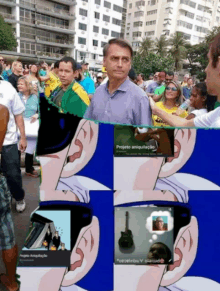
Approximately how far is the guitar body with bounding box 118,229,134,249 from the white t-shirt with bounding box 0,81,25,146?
164 cm

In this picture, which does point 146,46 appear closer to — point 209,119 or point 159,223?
point 209,119

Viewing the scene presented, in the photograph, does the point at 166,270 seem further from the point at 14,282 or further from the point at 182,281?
the point at 14,282

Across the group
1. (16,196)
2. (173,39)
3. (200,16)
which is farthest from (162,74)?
(200,16)

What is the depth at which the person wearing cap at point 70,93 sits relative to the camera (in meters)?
2.04

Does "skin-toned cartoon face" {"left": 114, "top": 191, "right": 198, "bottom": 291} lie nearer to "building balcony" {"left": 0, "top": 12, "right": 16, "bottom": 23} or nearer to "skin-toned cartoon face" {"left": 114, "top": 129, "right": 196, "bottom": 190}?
"skin-toned cartoon face" {"left": 114, "top": 129, "right": 196, "bottom": 190}

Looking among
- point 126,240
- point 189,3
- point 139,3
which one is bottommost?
point 126,240

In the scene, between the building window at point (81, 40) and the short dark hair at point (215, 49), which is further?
the building window at point (81, 40)

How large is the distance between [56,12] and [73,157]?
4619 centimetres

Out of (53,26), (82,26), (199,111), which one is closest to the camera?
(199,111)

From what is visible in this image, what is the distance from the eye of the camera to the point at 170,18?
55.6m

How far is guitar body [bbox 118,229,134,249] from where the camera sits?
3.99 feet

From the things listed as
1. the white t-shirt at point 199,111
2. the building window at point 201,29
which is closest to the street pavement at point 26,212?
the white t-shirt at point 199,111

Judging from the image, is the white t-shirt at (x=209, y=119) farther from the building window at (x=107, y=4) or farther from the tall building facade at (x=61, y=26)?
the building window at (x=107, y=4)

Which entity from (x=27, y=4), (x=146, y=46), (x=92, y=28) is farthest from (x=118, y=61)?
(x=146, y=46)
